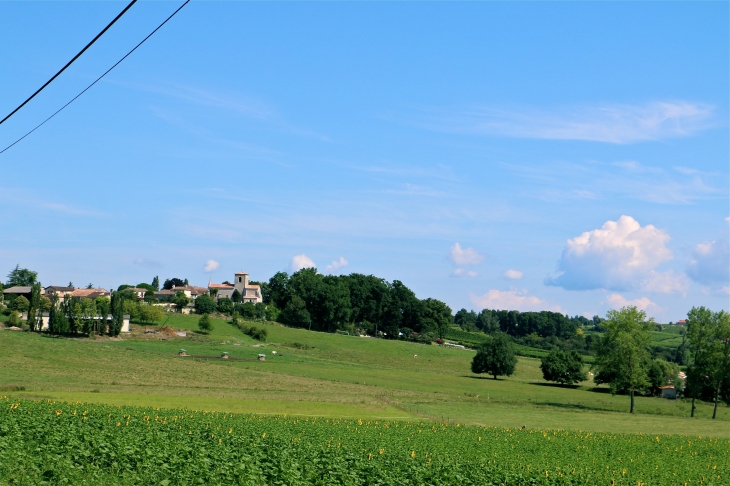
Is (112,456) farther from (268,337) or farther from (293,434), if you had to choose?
(268,337)

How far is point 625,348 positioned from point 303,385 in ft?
127

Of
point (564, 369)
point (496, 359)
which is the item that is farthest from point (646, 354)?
point (496, 359)

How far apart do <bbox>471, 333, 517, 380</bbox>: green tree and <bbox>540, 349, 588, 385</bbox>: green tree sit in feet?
19.2

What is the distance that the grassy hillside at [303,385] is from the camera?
5266 centimetres

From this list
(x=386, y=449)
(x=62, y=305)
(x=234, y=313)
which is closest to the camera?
(x=386, y=449)

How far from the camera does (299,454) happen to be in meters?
22.9

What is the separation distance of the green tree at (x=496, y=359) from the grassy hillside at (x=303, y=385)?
2396 millimetres

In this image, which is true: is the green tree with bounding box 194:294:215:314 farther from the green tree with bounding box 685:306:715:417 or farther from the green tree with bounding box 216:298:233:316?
the green tree with bounding box 685:306:715:417

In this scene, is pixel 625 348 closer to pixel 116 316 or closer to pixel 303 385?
pixel 303 385

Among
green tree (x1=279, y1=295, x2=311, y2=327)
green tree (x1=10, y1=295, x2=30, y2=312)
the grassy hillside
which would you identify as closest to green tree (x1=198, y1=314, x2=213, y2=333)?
the grassy hillside

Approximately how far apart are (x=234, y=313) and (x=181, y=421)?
143138 millimetres

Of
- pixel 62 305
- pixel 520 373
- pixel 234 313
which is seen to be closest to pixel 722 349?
pixel 520 373

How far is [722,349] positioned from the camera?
252ft

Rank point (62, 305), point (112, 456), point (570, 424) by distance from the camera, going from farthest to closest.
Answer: point (62, 305)
point (570, 424)
point (112, 456)
